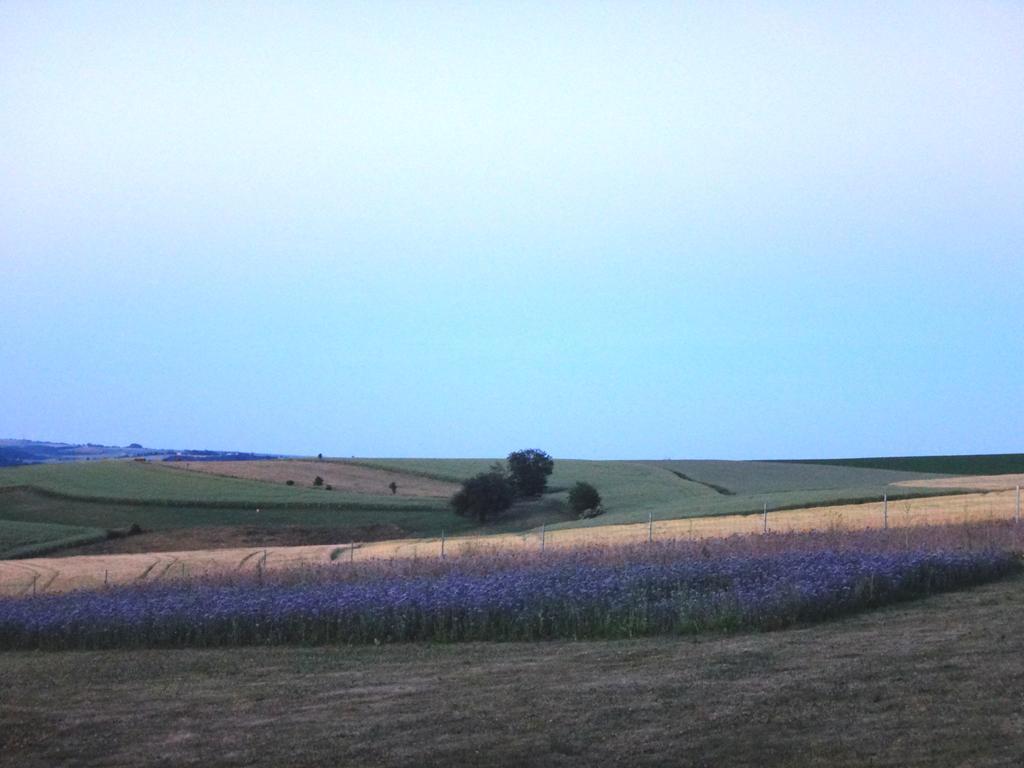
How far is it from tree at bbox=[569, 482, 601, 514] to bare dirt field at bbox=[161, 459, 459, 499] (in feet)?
39.4

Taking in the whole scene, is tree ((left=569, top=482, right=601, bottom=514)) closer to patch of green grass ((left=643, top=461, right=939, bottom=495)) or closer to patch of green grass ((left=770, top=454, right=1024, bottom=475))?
patch of green grass ((left=643, top=461, right=939, bottom=495))

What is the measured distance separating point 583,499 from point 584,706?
51.8 metres

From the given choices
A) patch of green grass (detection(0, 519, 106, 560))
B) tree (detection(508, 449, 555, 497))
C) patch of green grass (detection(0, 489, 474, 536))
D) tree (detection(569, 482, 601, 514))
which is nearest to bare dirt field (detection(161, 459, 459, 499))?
tree (detection(508, 449, 555, 497))

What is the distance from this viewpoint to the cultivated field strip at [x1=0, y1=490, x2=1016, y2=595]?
3497 cm

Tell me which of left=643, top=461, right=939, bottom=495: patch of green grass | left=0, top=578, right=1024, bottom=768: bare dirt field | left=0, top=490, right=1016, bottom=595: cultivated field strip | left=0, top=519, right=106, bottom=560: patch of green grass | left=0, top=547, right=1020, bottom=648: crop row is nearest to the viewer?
left=0, top=578, right=1024, bottom=768: bare dirt field

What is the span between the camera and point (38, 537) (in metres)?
54.7

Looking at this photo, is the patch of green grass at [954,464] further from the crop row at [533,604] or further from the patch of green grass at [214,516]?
the crop row at [533,604]

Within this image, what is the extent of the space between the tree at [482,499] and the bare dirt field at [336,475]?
946cm

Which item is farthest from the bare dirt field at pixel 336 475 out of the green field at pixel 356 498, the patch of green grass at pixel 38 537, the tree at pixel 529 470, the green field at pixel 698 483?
the patch of green grass at pixel 38 537

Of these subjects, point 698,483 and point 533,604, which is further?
point 698,483

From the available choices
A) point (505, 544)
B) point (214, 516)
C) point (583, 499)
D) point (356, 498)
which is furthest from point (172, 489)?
point (505, 544)

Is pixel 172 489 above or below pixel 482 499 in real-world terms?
above

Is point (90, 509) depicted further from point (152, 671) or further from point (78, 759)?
point (78, 759)

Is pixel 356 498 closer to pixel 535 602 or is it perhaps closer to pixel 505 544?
pixel 505 544
